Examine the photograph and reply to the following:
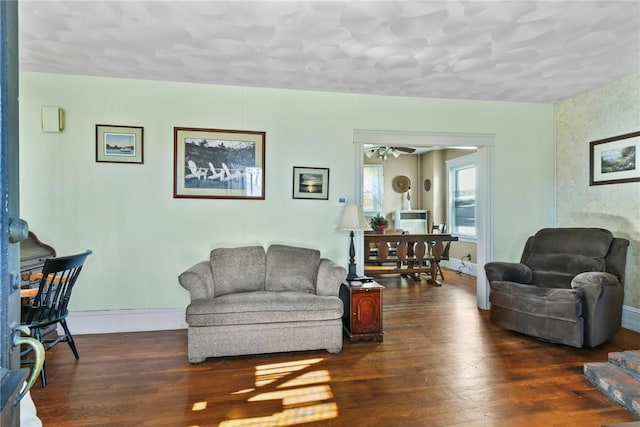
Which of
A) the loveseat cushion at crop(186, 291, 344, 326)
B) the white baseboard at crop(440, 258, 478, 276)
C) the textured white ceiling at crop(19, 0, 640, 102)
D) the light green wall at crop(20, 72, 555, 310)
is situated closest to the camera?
the textured white ceiling at crop(19, 0, 640, 102)

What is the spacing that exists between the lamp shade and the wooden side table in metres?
0.61

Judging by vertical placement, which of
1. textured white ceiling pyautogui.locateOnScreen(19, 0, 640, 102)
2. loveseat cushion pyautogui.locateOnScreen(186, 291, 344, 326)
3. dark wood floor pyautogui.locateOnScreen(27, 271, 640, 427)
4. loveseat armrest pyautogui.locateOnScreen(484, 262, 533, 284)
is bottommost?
dark wood floor pyautogui.locateOnScreen(27, 271, 640, 427)

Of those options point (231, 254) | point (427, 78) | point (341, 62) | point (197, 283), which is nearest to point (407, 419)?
point (197, 283)

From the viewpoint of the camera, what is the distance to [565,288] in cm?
352

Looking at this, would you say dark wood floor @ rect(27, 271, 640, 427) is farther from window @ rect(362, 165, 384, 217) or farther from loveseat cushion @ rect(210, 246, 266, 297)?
window @ rect(362, 165, 384, 217)

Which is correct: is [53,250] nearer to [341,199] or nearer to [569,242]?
[341,199]

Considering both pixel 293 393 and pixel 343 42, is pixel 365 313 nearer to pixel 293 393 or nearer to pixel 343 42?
pixel 293 393

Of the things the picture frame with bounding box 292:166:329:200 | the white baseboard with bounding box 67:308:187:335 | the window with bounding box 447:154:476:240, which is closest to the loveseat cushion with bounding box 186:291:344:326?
the white baseboard with bounding box 67:308:187:335

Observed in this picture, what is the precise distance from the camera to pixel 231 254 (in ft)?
11.6

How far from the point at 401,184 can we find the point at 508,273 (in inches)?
197

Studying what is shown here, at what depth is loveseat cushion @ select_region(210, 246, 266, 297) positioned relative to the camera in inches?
133

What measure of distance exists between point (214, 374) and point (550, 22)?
11.7 feet

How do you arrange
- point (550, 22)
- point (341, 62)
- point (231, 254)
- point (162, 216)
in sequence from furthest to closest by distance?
point (162, 216)
point (231, 254)
point (341, 62)
point (550, 22)

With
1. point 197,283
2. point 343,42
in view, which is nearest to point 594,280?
point 343,42
